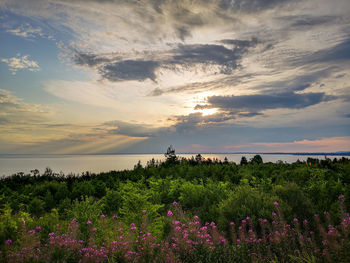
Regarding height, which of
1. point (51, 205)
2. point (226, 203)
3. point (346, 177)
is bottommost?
point (51, 205)

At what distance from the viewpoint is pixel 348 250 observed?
12.8ft

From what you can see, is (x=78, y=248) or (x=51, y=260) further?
(x=78, y=248)

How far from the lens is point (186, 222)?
5.44m

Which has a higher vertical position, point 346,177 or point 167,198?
point 346,177

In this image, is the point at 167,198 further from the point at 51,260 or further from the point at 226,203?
the point at 51,260

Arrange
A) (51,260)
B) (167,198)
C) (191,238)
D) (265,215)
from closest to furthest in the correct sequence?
(51,260), (191,238), (265,215), (167,198)

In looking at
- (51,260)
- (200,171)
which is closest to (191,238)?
(51,260)

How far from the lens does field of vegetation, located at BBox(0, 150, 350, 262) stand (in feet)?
13.5

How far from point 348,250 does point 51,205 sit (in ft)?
30.2

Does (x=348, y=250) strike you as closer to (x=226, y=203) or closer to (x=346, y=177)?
(x=226, y=203)

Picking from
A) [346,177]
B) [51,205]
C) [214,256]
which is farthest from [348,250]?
[51,205]

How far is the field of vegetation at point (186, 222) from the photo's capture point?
4.11m

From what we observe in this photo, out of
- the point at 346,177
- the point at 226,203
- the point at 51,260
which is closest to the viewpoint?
the point at 51,260

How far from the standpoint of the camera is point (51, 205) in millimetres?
9125
